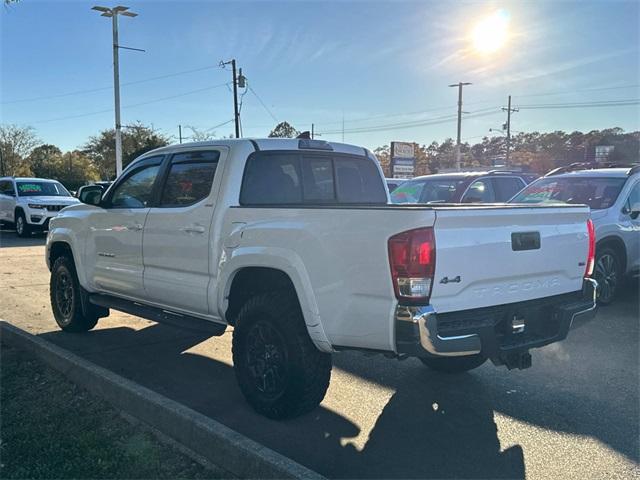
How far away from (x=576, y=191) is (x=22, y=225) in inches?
634

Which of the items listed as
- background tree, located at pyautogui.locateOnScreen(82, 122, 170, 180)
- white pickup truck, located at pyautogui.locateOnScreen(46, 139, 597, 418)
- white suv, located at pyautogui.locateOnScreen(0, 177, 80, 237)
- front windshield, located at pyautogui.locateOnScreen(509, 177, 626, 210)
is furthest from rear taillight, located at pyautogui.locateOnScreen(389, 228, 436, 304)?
background tree, located at pyautogui.locateOnScreen(82, 122, 170, 180)

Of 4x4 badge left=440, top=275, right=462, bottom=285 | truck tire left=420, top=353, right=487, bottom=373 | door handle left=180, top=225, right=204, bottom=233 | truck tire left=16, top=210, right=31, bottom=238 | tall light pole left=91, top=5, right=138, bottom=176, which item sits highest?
tall light pole left=91, top=5, right=138, bottom=176

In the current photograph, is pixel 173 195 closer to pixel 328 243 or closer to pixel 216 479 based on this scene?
pixel 328 243

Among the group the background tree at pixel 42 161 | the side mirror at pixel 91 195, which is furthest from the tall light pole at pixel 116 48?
the background tree at pixel 42 161

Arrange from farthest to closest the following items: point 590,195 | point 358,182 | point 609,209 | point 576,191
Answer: point 576,191 < point 590,195 < point 609,209 < point 358,182

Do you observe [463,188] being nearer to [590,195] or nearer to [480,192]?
[480,192]

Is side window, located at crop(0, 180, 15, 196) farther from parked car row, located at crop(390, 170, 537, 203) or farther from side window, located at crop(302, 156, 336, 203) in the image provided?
side window, located at crop(302, 156, 336, 203)

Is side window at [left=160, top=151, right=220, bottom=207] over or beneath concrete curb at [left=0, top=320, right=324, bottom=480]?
over

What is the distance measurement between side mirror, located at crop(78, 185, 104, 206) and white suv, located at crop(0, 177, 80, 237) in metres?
11.3

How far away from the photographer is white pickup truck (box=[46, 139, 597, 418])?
3.13 meters

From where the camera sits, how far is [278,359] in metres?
3.81

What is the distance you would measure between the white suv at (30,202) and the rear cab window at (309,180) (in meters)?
13.3

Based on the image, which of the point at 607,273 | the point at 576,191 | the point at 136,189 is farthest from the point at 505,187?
the point at 136,189

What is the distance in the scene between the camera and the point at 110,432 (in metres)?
3.61
